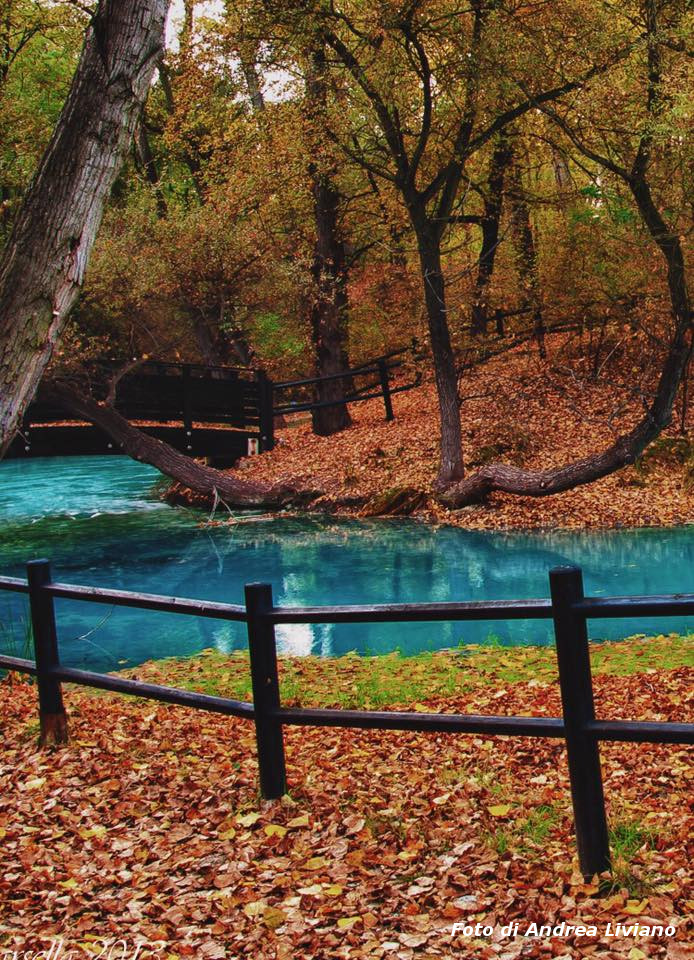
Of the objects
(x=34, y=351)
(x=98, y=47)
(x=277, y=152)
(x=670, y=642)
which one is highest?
(x=277, y=152)

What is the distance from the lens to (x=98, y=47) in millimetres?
5371

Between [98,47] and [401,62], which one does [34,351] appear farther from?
[401,62]

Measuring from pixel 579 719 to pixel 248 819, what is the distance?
1.96 meters

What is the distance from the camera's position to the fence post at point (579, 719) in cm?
416

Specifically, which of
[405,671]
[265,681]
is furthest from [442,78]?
[265,681]

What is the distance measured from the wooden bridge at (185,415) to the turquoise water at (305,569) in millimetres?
1727

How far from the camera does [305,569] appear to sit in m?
15.9

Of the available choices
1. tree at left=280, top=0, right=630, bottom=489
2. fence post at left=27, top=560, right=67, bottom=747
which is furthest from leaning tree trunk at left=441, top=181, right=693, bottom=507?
fence post at left=27, top=560, right=67, bottom=747

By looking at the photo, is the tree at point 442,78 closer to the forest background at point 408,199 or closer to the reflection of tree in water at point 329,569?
the forest background at point 408,199

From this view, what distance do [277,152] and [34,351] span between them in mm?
17349

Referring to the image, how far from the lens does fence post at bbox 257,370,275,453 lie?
80.8 feet

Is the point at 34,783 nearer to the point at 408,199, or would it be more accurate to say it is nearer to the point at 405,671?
the point at 405,671

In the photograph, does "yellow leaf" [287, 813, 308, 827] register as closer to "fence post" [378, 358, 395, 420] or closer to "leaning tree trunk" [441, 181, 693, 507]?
"leaning tree trunk" [441, 181, 693, 507]

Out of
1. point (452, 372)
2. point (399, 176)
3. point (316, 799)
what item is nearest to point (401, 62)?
point (399, 176)
